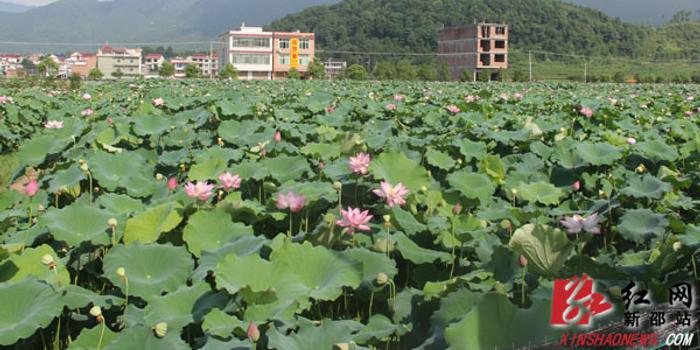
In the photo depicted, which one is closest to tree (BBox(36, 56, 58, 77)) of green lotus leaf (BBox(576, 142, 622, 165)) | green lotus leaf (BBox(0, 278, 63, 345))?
green lotus leaf (BBox(576, 142, 622, 165))

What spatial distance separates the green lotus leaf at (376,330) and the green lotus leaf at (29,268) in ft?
2.87

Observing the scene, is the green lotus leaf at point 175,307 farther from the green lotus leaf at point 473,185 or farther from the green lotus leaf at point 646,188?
the green lotus leaf at point 646,188

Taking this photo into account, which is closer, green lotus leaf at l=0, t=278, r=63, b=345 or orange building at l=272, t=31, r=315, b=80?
green lotus leaf at l=0, t=278, r=63, b=345

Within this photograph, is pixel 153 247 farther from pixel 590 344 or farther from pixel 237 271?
pixel 590 344

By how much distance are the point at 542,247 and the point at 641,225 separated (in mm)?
763

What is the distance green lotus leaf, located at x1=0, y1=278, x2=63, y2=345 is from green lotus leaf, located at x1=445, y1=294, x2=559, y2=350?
3.18 ft

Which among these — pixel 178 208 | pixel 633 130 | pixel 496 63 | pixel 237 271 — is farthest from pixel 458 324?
pixel 496 63

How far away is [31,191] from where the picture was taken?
236 cm

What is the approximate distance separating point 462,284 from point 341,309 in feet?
1.59

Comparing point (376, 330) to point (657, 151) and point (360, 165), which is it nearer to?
point (360, 165)

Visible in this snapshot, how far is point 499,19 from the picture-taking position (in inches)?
3851

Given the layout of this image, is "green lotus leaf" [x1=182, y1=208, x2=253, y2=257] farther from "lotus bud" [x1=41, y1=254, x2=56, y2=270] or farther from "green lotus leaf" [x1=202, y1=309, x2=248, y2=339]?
"green lotus leaf" [x1=202, y1=309, x2=248, y2=339]

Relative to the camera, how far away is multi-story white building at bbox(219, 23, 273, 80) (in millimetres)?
65062

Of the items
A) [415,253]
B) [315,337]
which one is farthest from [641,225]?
[315,337]
